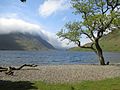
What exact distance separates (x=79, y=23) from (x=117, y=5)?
9.72 metres

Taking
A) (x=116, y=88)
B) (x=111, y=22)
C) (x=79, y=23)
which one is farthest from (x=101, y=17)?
(x=116, y=88)

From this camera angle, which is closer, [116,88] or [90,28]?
[116,88]

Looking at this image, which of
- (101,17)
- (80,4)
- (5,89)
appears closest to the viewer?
(5,89)

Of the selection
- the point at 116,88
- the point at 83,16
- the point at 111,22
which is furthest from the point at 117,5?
the point at 116,88

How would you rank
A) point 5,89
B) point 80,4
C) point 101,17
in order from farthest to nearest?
point 80,4 < point 101,17 < point 5,89

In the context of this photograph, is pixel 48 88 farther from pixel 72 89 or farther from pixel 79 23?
pixel 79 23

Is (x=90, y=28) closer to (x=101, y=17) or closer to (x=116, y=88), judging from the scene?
(x=101, y=17)

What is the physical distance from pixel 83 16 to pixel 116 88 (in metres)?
42.8

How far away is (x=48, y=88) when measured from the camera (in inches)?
931

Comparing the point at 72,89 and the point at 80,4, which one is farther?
the point at 80,4

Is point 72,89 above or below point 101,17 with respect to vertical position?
below

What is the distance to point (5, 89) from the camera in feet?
75.1

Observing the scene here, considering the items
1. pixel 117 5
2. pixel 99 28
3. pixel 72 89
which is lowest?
pixel 72 89

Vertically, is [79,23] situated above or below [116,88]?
above
